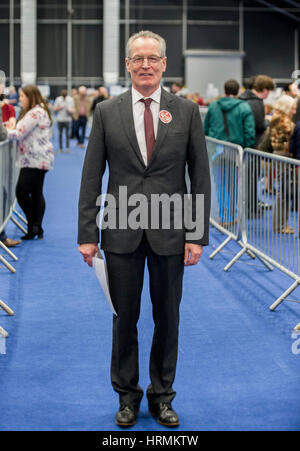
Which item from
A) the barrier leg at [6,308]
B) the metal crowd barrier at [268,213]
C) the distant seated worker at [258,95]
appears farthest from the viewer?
the distant seated worker at [258,95]

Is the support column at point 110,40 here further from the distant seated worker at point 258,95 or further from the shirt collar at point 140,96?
the shirt collar at point 140,96

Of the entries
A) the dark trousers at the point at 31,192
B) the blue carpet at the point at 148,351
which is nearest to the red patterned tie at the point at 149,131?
the blue carpet at the point at 148,351

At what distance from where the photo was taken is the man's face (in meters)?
3.50

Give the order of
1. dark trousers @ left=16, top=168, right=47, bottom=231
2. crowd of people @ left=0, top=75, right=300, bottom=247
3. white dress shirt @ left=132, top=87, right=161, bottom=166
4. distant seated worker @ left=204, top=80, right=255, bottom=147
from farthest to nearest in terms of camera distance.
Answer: distant seated worker @ left=204, top=80, right=255, bottom=147 < dark trousers @ left=16, top=168, right=47, bottom=231 < crowd of people @ left=0, top=75, right=300, bottom=247 < white dress shirt @ left=132, top=87, right=161, bottom=166

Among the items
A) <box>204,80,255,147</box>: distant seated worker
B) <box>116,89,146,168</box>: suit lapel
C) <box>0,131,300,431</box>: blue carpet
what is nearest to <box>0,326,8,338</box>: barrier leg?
<box>0,131,300,431</box>: blue carpet

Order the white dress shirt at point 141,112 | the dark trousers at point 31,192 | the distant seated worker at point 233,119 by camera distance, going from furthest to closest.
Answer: the distant seated worker at point 233,119 → the dark trousers at point 31,192 → the white dress shirt at point 141,112

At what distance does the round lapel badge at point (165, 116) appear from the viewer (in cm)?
359

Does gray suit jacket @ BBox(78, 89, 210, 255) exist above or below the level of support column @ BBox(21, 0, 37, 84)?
below

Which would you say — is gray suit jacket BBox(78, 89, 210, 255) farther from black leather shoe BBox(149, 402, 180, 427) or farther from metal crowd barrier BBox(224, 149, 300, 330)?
metal crowd barrier BBox(224, 149, 300, 330)

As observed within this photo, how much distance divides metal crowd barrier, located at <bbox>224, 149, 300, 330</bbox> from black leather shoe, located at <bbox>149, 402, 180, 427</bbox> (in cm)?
281

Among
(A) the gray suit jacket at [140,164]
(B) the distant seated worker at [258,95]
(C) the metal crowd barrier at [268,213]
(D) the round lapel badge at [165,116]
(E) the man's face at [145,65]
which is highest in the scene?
(B) the distant seated worker at [258,95]

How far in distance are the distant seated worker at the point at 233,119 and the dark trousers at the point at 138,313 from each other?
5975 mm

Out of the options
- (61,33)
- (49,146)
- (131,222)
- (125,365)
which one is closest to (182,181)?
(131,222)

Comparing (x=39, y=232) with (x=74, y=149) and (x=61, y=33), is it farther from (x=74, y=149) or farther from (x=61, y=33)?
(x=61, y=33)
